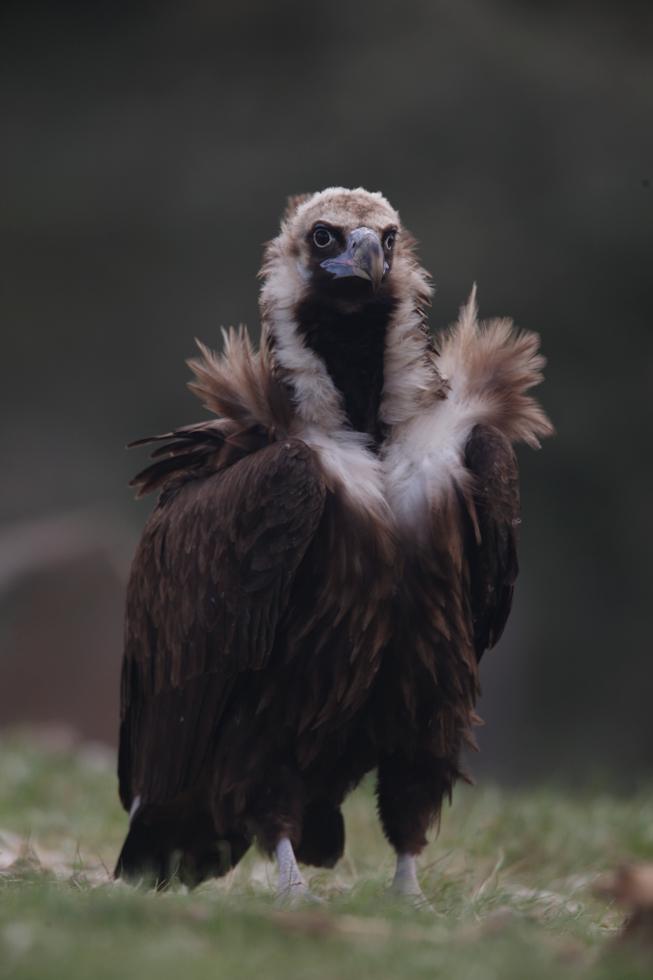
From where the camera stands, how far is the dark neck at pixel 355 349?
514 cm

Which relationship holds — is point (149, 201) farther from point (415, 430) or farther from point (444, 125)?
point (415, 430)

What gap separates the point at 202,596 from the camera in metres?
→ 5.08

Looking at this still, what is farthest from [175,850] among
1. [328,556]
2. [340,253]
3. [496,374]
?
[340,253]

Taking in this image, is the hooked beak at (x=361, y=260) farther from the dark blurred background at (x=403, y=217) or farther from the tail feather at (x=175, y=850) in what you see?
the dark blurred background at (x=403, y=217)

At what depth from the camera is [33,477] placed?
56.9 ft

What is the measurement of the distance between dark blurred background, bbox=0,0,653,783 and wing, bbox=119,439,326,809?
Answer: 5.76 metres

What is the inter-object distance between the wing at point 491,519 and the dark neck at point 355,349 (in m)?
0.32

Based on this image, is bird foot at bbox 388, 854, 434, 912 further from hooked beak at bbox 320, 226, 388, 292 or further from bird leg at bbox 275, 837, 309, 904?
hooked beak at bbox 320, 226, 388, 292

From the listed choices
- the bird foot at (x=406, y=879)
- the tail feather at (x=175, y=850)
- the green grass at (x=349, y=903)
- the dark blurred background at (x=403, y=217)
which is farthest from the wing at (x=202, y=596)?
the dark blurred background at (x=403, y=217)

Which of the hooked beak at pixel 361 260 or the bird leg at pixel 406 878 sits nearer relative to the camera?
the hooked beak at pixel 361 260

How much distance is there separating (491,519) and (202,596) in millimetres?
874

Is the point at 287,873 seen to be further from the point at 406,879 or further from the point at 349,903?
the point at 349,903

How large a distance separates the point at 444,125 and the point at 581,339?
2.21 metres

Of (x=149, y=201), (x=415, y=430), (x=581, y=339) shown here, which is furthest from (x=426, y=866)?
(x=149, y=201)
